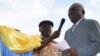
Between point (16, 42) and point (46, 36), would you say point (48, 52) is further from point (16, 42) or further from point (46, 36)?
point (16, 42)

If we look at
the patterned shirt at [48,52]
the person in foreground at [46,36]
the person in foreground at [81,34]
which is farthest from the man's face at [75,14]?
the patterned shirt at [48,52]

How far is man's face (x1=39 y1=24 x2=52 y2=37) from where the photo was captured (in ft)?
22.5

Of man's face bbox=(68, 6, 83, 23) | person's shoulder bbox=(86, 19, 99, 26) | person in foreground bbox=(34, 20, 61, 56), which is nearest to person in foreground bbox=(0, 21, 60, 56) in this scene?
person in foreground bbox=(34, 20, 61, 56)

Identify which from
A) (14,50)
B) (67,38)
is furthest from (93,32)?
(14,50)

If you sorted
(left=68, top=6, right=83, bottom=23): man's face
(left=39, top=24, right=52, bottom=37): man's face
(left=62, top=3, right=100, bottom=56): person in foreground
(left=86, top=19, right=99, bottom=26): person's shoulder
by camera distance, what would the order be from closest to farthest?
Result: 1. (left=62, top=3, right=100, bottom=56): person in foreground
2. (left=86, top=19, right=99, bottom=26): person's shoulder
3. (left=68, top=6, right=83, bottom=23): man's face
4. (left=39, top=24, right=52, bottom=37): man's face

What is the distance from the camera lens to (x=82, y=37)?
506 centimetres

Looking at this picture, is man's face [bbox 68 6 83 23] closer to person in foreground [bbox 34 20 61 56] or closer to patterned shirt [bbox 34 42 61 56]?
person in foreground [bbox 34 20 61 56]

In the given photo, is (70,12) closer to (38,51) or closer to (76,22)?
(76,22)

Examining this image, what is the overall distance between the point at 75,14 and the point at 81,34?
1.14 ft

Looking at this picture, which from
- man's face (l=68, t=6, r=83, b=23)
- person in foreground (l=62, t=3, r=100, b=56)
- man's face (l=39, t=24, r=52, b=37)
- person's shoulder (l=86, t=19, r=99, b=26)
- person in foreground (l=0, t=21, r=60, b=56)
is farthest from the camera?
man's face (l=39, t=24, r=52, b=37)

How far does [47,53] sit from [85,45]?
2038 millimetres

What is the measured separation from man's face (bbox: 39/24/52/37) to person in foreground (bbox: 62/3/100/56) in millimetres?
1431

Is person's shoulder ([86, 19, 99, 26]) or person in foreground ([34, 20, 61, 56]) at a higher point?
person's shoulder ([86, 19, 99, 26])

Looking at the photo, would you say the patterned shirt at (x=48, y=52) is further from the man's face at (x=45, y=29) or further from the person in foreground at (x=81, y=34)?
the person in foreground at (x=81, y=34)
